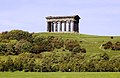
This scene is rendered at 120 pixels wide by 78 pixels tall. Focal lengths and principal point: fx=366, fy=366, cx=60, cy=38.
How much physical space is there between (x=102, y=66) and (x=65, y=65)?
1110cm

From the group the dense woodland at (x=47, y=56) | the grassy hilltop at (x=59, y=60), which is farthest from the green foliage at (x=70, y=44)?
the grassy hilltop at (x=59, y=60)

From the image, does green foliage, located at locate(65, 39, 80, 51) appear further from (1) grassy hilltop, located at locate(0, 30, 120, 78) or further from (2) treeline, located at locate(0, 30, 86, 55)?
(1) grassy hilltop, located at locate(0, 30, 120, 78)

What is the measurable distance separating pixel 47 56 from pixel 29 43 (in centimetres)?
2695

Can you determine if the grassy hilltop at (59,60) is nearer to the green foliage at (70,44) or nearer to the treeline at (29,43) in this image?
the treeline at (29,43)

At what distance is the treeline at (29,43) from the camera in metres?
152

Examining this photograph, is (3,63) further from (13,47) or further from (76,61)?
(13,47)

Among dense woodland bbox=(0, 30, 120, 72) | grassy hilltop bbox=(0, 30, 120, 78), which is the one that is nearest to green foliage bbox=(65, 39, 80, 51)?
dense woodland bbox=(0, 30, 120, 72)

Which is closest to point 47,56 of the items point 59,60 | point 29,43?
point 59,60

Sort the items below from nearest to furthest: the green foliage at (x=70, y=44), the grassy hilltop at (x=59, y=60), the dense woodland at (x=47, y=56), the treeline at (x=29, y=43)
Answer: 1. the grassy hilltop at (x=59, y=60)
2. the dense woodland at (x=47, y=56)
3. the treeline at (x=29, y=43)
4. the green foliage at (x=70, y=44)

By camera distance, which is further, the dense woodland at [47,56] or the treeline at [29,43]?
the treeline at [29,43]

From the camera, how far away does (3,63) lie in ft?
356

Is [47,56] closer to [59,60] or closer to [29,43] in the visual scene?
[59,60]

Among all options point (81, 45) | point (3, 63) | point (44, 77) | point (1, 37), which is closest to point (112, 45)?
point (81, 45)

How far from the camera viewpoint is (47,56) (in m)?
134
